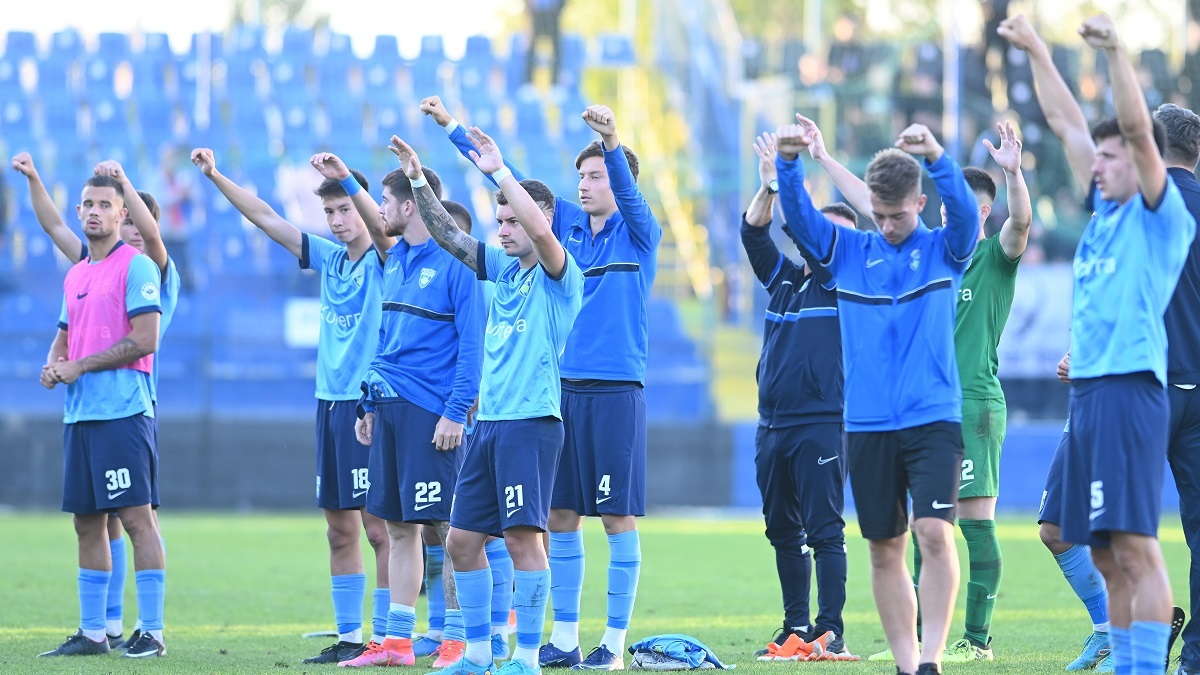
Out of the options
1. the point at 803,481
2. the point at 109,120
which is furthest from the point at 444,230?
the point at 109,120

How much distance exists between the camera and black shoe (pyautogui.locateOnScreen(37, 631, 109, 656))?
7.84 m

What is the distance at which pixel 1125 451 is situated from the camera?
17.8ft

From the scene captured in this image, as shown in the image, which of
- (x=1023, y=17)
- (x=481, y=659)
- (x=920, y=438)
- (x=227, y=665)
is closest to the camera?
(x=1023, y=17)

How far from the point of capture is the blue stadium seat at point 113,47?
76.5 ft

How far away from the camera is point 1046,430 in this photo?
19.0 meters

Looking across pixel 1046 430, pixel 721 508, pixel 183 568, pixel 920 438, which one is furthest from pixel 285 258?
pixel 920 438

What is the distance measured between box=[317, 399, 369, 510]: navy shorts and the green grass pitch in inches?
33.4

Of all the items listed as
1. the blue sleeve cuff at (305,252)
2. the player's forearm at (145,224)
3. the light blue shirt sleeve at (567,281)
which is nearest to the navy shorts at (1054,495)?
the light blue shirt sleeve at (567,281)

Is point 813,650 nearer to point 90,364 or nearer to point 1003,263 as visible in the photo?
point 1003,263

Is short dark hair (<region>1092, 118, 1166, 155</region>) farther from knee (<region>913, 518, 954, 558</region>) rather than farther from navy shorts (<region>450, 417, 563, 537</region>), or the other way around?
navy shorts (<region>450, 417, 563, 537</region>)

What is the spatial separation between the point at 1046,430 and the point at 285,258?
401 inches

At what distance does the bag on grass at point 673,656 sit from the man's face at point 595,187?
2.21 metres

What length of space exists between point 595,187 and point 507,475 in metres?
1.83

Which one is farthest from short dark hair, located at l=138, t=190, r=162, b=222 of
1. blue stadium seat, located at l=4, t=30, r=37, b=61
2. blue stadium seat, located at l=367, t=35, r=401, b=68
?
blue stadium seat, located at l=4, t=30, r=37, b=61
